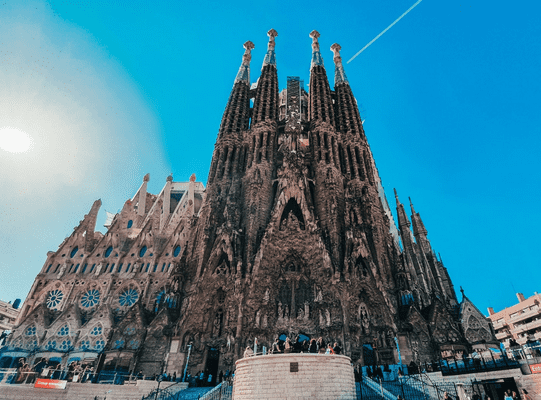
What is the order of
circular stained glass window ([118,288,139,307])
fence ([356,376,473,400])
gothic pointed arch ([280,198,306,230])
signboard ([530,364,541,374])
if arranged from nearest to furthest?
signboard ([530,364,541,374]) → fence ([356,376,473,400]) → gothic pointed arch ([280,198,306,230]) → circular stained glass window ([118,288,139,307])

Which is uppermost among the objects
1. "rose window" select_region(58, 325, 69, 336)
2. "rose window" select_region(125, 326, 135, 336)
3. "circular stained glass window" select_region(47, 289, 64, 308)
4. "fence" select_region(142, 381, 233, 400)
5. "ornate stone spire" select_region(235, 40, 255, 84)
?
"ornate stone spire" select_region(235, 40, 255, 84)

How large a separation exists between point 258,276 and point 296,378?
11387 millimetres

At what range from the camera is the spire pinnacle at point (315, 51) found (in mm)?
41406

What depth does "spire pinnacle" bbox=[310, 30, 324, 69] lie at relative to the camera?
4141 centimetres

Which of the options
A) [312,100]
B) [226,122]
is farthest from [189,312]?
[312,100]

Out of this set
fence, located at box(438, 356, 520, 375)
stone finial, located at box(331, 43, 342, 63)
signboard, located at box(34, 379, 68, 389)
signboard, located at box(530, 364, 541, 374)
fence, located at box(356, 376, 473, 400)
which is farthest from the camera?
stone finial, located at box(331, 43, 342, 63)

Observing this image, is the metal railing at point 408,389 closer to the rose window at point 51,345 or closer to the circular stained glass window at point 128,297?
the circular stained glass window at point 128,297

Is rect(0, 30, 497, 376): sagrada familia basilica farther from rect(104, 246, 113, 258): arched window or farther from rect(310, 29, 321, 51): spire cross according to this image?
rect(310, 29, 321, 51): spire cross

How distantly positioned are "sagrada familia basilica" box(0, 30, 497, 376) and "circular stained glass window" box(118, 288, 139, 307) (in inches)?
3.7

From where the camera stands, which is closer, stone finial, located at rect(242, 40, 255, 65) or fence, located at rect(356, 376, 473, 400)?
fence, located at rect(356, 376, 473, 400)

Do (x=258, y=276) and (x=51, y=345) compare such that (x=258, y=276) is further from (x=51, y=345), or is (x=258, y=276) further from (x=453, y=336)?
(x=51, y=345)

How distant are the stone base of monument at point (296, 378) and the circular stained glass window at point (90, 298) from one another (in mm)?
20841

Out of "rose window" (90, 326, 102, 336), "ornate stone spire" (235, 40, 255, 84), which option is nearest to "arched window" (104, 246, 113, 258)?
"rose window" (90, 326, 102, 336)

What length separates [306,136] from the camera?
35.6 metres
